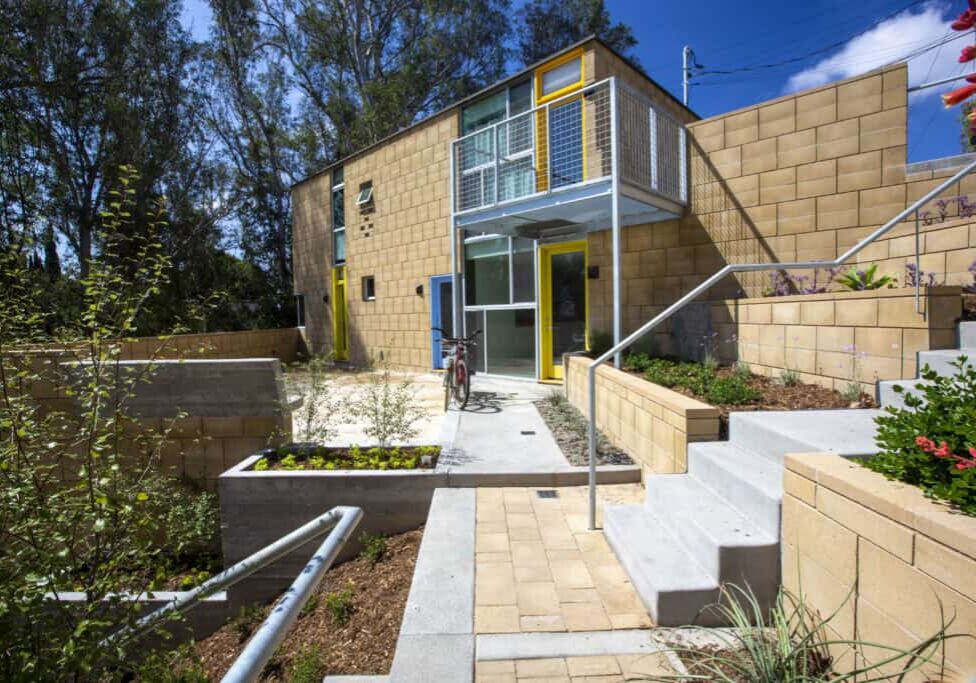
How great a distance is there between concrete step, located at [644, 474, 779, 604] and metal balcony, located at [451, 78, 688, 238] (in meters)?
4.08

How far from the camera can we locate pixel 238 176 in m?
18.7

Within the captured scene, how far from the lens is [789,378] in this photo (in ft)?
14.0

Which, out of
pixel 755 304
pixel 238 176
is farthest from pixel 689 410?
pixel 238 176

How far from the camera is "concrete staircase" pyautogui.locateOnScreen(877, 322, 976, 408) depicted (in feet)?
10.1

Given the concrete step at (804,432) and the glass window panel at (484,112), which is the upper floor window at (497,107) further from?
the concrete step at (804,432)

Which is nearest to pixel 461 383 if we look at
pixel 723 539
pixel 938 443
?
pixel 723 539

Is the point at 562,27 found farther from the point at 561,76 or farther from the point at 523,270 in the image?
the point at 523,270

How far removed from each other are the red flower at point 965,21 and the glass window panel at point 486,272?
25.5 feet

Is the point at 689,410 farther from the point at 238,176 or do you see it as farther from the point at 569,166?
the point at 238,176

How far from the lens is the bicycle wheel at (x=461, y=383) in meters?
6.44

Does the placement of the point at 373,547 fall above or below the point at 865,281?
below

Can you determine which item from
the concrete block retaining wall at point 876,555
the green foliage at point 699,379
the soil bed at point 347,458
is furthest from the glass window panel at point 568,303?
the concrete block retaining wall at point 876,555

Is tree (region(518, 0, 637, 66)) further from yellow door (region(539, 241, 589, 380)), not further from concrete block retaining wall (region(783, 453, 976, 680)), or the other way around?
concrete block retaining wall (region(783, 453, 976, 680))

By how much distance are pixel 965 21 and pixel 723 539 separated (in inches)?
77.2
